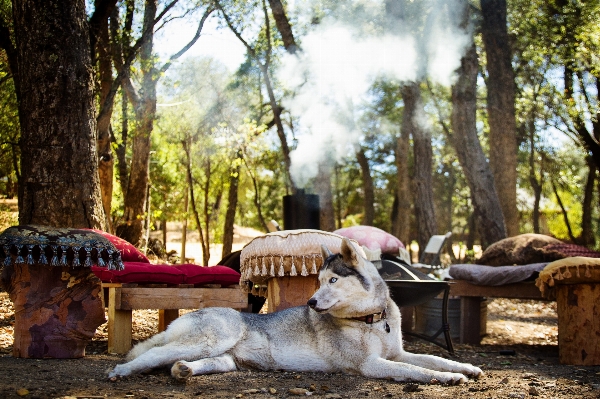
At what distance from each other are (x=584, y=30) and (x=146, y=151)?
12.0 metres

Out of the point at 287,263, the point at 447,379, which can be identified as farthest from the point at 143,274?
the point at 447,379

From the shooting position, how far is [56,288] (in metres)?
5.20

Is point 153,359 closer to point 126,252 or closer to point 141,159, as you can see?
point 126,252

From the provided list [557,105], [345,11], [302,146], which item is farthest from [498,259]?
[557,105]

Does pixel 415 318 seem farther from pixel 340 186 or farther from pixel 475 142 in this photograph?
pixel 340 186

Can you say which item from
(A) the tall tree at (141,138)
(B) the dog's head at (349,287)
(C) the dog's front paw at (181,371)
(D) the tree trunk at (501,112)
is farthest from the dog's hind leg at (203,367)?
(D) the tree trunk at (501,112)

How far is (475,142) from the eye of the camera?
47.9 feet

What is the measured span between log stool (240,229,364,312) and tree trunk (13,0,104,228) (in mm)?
2324

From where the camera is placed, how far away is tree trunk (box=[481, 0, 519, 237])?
51.4 feet

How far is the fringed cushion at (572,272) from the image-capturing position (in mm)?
6082

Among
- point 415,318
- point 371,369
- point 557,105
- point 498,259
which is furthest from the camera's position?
point 557,105

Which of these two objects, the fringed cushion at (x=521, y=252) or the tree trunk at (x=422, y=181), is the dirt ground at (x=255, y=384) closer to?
the fringed cushion at (x=521, y=252)

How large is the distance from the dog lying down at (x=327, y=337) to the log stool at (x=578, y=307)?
7.48 ft

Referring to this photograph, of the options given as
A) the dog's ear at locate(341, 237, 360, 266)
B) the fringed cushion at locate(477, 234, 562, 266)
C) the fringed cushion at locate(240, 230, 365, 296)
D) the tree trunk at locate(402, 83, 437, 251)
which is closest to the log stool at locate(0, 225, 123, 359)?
the fringed cushion at locate(240, 230, 365, 296)
